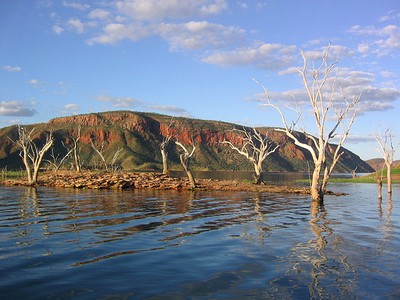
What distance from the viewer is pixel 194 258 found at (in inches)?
414

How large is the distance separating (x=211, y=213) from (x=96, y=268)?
40.2 feet

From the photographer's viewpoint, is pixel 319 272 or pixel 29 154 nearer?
pixel 319 272

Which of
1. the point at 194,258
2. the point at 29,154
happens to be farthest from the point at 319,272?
the point at 29,154

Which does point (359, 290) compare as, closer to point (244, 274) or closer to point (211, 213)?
point (244, 274)

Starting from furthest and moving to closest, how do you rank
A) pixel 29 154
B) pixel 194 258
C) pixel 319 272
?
pixel 29 154, pixel 194 258, pixel 319 272

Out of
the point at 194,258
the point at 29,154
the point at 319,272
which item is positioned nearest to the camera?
the point at 319,272

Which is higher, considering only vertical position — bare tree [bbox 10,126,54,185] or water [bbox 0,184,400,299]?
bare tree [bbox 10,126,54,185]

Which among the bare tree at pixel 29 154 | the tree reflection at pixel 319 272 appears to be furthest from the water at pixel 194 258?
the bare tree at pixel 29 154

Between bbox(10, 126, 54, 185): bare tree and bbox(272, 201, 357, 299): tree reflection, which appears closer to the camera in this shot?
bbox(272, 201, 357, 299): tree reflection

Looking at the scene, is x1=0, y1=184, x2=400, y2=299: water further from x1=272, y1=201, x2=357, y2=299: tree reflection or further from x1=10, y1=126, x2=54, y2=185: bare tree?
x1=10, y1=126, x2=54, y2=185: bare tree

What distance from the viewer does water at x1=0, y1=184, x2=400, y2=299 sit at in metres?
7.75

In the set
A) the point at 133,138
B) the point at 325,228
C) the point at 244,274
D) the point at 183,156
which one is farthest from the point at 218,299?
the point at 133,138

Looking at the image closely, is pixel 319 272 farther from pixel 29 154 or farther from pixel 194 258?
pixel 29 154

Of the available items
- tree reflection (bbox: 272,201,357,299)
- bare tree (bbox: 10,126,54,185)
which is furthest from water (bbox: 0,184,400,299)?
bare tree (bbox: 10,126,54,185)
